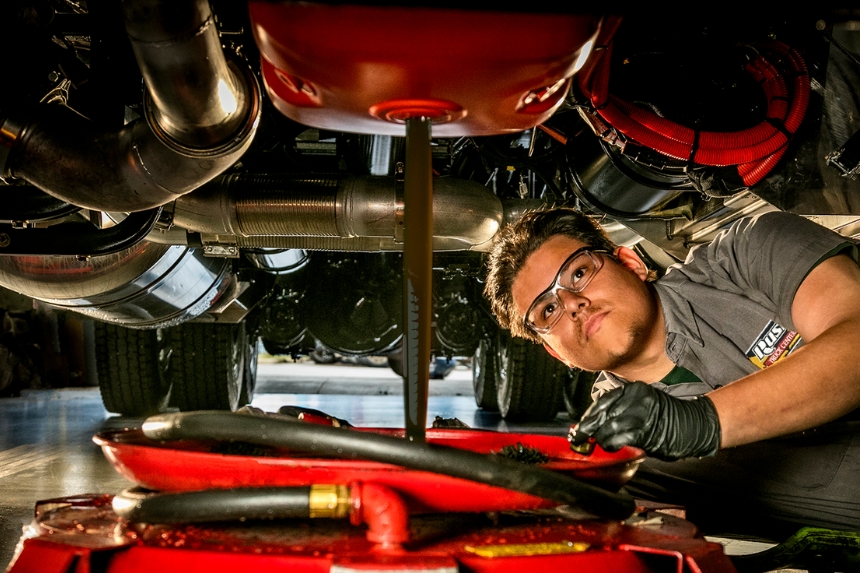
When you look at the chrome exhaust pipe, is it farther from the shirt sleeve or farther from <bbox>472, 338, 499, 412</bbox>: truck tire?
<bbox>472, 338, 499, 412</bbox>: truck tire

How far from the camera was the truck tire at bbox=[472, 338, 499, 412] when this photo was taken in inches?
198

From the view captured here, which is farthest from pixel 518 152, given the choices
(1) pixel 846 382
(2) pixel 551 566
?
(2) pixel 551 566

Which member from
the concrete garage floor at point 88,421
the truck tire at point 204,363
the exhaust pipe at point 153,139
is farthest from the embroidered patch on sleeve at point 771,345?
the truck tire at point 204,363

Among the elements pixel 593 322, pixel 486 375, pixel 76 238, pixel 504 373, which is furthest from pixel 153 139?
pixel 486 375

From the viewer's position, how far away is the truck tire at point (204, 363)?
394 cm

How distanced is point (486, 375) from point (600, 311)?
147 inches

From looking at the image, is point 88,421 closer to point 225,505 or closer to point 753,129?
point 225,505

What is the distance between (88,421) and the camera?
14.6 feet

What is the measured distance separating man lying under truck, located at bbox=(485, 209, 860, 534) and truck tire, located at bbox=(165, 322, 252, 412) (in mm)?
2541

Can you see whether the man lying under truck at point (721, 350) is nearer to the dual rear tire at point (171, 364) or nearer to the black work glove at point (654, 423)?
the black work glove at point (654, 423)

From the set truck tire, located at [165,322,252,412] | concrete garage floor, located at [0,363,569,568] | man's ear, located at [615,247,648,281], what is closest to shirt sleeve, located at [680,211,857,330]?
man's ear, located at [615,247,648,281]

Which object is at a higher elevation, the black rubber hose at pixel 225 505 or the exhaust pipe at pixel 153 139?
the exhaust pipe at pixel 153 139

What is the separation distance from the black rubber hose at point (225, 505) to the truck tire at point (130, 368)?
3.32 meters

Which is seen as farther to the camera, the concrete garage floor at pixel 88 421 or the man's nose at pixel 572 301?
the concrete garage floor at pixel 88 421
